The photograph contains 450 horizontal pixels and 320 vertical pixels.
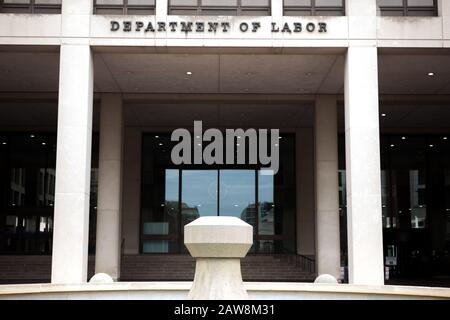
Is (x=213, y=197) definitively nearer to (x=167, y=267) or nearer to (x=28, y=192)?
(x=167, y=267)

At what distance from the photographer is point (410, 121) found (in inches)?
1258

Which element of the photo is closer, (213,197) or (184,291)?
(184,291)

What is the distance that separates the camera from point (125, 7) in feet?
66.7

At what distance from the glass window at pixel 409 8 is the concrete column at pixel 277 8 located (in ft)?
10.9

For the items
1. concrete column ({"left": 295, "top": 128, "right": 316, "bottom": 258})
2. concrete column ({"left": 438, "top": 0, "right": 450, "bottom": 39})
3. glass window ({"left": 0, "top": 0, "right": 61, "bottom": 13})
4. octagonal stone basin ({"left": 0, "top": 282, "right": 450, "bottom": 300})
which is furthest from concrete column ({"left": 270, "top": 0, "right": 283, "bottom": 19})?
concrete column ({"left": 295, "top": 128, "right": 316, "bottom": 258})

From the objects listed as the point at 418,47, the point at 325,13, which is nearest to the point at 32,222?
the point at 325,13

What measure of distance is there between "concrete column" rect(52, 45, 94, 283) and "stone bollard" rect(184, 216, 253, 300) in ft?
33.5

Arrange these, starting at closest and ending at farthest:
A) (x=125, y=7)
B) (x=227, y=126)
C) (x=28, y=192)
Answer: (x=125, y=7) < (x=227, y=126) < (x=28, y=192)

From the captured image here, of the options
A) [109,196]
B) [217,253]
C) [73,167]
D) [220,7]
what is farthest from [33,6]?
[217,253]

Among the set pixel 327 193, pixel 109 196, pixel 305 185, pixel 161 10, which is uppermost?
pixel 161 10

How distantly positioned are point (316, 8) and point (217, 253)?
13.3m

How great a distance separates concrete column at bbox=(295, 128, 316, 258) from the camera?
33469 millimetres
